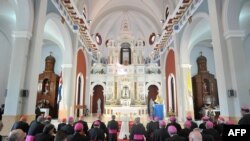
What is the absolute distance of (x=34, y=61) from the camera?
6.83 meters

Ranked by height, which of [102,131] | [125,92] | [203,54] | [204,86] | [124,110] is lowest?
[102,131]

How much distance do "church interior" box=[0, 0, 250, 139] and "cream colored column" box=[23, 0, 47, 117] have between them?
3cm

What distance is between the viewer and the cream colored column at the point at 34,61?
255 inches

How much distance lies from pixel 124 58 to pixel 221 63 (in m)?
14.1

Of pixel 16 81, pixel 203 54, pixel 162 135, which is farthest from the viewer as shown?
pixel 203 54

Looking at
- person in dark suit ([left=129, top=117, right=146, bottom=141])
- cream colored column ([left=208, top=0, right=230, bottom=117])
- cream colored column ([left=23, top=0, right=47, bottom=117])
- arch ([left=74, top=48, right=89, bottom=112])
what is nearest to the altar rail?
arch ([left=74, top=48, right=89, bottom=112])

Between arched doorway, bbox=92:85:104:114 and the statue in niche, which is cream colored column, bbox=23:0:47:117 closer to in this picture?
the statue in niche

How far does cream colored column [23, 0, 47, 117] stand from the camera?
6477mm

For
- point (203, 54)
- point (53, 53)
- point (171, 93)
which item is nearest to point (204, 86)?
point (171, 93)

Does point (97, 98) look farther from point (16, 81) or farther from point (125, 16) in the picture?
point (16, 81)

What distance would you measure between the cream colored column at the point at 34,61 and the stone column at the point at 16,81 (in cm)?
17

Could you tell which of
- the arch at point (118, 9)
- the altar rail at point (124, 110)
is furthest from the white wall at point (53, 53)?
the altar rail at point (124, 110)

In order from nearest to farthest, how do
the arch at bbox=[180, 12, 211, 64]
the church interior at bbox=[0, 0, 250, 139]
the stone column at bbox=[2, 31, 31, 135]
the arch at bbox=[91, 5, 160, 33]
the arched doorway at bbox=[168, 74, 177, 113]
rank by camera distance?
1. the stone column at bbox=[2, 31, 31, 135]
2. the church interior at bbox=[0, 0, 250, 139]
3. the arch at bbox=[180, 12, 211, 64]
4. the arched doorway at bbox=[168, 74, 177, 113]
5. the arch at bbox=[91, 5, 160, 33]

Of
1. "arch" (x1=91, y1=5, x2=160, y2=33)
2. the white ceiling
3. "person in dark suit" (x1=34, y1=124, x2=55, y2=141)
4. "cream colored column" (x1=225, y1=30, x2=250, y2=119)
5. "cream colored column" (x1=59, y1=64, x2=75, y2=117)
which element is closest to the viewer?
"person in dark suit" (x1=34, y1=124, x2=55, y2=141)
